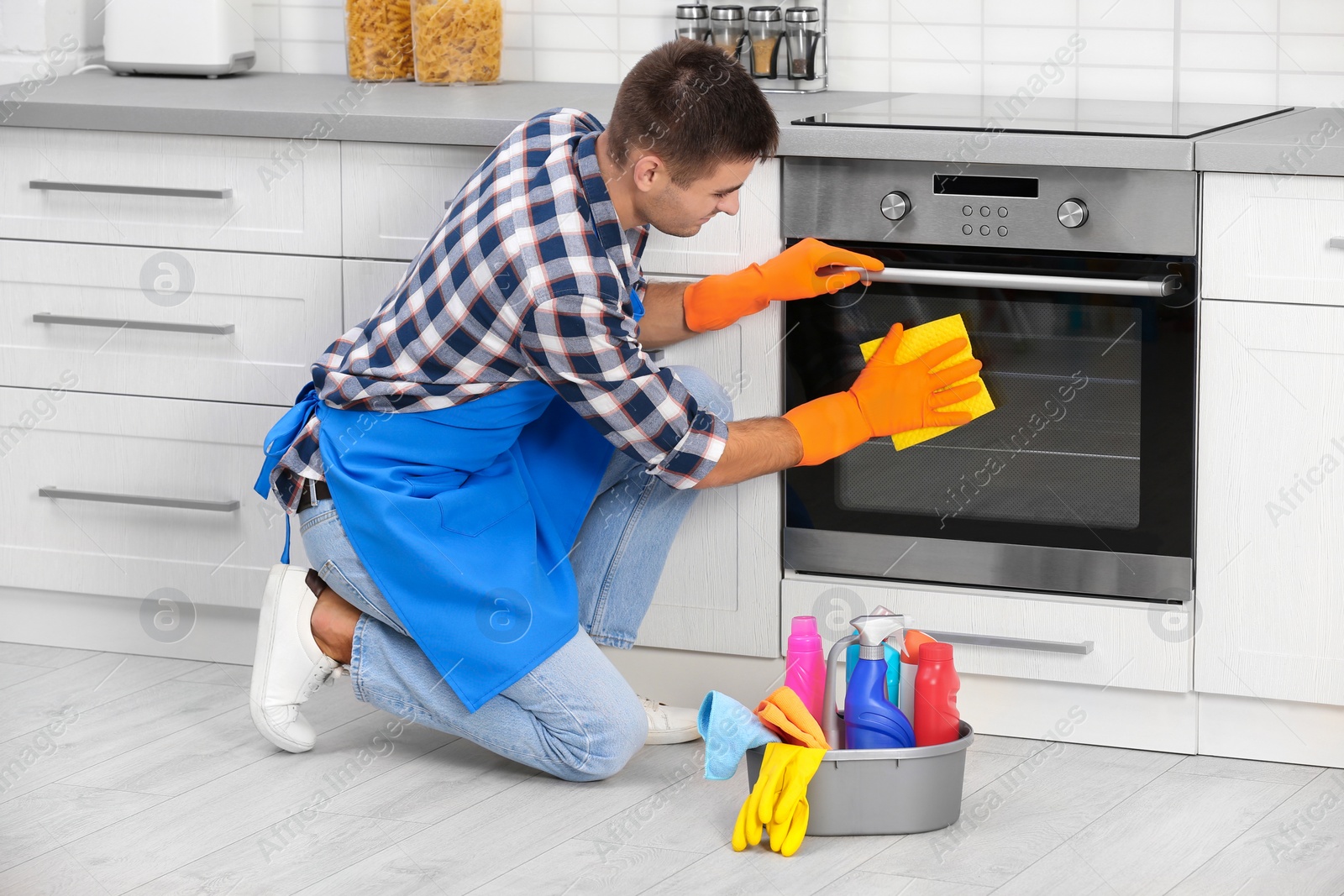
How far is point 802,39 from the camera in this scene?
2.74 metres

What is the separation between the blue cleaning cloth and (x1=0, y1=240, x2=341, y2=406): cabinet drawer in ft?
3.09

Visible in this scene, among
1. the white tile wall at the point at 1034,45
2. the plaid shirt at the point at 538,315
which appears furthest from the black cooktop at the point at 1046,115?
the plaid shirt at the point at 538,315

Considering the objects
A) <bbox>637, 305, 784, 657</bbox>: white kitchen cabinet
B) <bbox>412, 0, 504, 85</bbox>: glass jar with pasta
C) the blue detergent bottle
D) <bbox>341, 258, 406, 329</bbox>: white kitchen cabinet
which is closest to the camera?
the blue detergent bottle

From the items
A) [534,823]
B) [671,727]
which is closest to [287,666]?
[534,823]

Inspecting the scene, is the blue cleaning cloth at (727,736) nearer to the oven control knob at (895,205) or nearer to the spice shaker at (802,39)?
the oven control knob at (895,205)

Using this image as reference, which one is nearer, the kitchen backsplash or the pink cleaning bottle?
the pink cleaning bottle

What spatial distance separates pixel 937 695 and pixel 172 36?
5.98 feet

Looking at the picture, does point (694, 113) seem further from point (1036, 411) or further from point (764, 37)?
point (764, 37)

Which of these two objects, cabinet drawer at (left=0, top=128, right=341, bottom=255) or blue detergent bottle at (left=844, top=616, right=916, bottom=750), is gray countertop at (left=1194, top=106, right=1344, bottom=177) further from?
cabinet drawer at (left=0, top=128, right=341, bottom=255)

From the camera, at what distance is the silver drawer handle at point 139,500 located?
2.72 meters

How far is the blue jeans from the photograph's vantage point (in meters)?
2.25

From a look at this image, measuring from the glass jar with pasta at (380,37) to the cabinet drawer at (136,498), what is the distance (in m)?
0.70

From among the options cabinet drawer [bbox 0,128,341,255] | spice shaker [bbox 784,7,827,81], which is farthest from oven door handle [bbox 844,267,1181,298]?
cabinet drawer [bbox 0,128,341,255]

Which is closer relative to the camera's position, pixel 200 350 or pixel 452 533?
pixel 452 533
